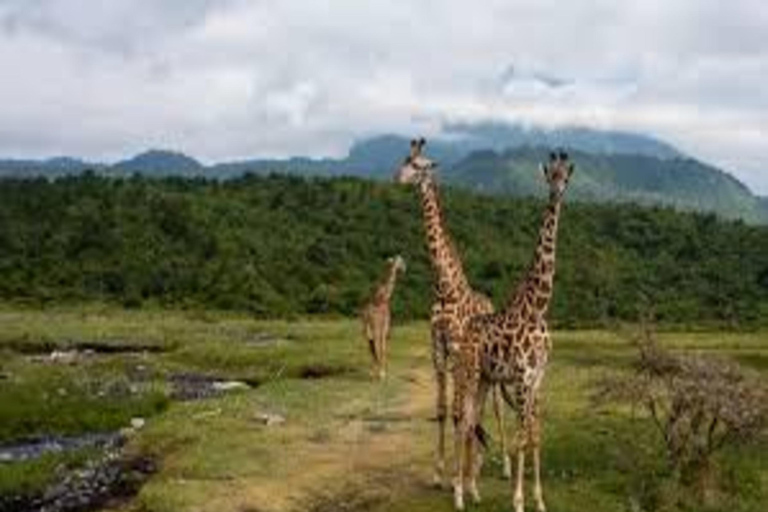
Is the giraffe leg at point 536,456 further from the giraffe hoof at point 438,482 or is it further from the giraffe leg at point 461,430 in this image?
the giraffe hoof at point 438,482

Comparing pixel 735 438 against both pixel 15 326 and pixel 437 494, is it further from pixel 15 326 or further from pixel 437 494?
pixel 15 326

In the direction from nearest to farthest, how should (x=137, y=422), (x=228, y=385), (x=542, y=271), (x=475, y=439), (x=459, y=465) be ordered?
(x=542, y=271)
(x=459, y=465)
(x=475, y=439)
(x=137, y=422)
(x=228, y=385)

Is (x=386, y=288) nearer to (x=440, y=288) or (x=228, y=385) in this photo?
(x=228, y=385)

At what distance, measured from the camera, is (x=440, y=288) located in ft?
92.8

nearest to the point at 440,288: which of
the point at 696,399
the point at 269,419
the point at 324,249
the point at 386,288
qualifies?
the point at 696,399

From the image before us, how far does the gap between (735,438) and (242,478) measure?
10.7 metres

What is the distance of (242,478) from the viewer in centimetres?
2925

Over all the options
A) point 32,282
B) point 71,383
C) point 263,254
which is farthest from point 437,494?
point 263,254

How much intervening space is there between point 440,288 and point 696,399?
574 centimetres

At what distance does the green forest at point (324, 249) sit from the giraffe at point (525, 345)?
200 ft

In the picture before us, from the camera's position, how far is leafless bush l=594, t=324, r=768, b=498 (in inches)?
1095

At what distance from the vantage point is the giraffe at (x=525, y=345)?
25.7 meters

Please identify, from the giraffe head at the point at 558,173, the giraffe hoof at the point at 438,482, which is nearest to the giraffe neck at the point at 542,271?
the giraffe head at the point at 558,173

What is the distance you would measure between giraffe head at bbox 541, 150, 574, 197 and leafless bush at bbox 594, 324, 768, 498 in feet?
17.9
